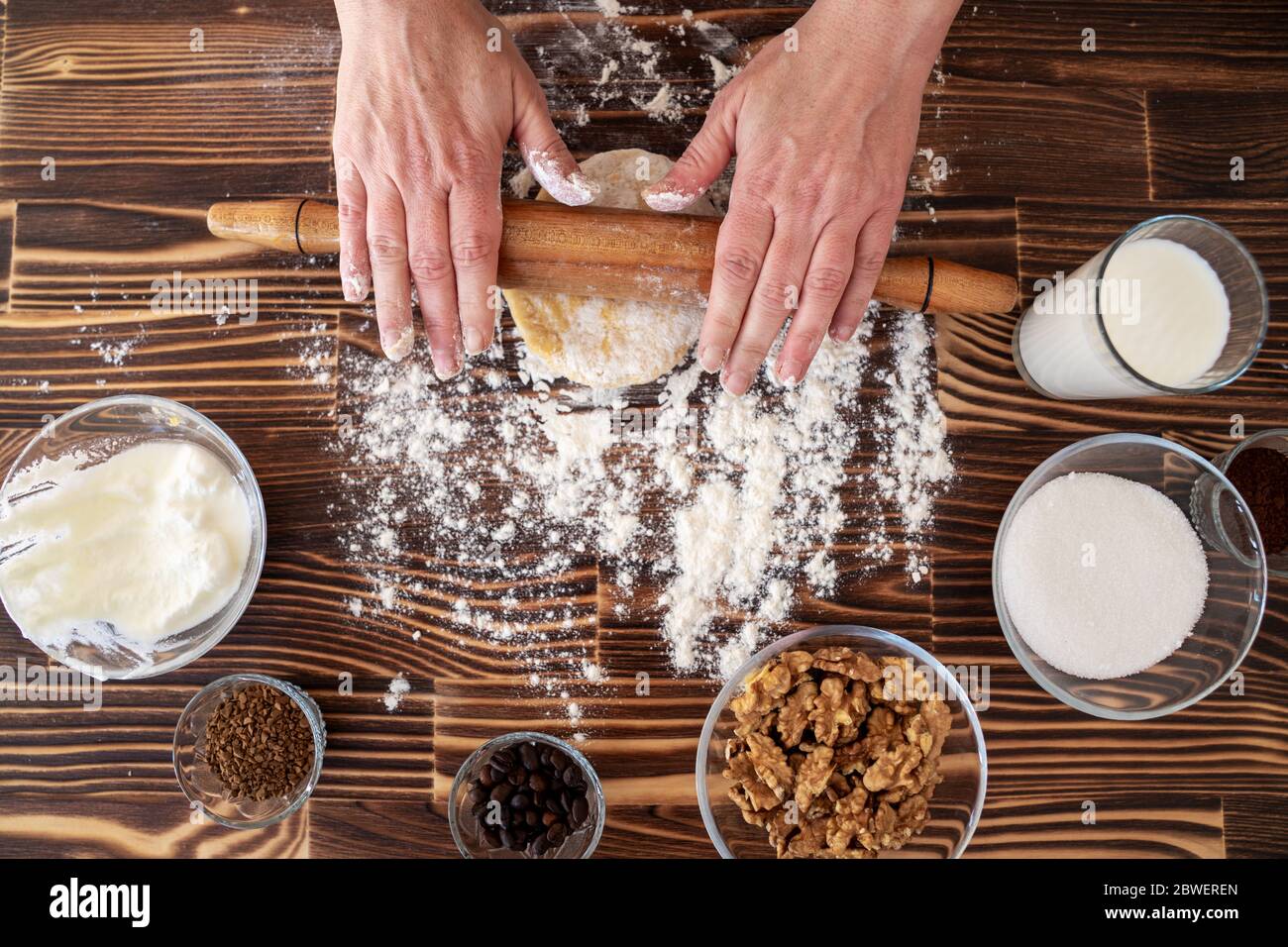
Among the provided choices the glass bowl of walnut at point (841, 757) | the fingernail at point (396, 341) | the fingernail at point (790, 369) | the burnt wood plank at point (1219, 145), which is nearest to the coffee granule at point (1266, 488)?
the burnt wood plank at point (1219, 145)

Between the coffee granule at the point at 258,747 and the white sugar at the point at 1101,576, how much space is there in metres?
1.27

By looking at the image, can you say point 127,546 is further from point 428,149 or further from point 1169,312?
point 1169,312

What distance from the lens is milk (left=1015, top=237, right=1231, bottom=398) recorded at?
1415 mm

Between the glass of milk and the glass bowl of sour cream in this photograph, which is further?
the glass bowl of sour cream

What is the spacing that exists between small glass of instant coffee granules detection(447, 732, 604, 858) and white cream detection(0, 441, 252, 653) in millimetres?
549

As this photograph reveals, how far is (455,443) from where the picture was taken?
64.2 inches

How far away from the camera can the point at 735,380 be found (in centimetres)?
150

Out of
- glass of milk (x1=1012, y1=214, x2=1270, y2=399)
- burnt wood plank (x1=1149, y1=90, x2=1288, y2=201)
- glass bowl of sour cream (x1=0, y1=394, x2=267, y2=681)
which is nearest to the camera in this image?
glass of milk (x1=1012, y1=214, x2=1270, y2=399)

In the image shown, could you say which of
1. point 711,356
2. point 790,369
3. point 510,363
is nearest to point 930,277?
point 790,369

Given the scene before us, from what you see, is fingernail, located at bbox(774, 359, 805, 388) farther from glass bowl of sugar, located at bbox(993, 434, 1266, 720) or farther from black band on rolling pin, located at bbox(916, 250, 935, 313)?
glass bowl of sugar, located at bbox(993, 434, 1266, 720)

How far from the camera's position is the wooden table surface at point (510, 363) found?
5.17ft

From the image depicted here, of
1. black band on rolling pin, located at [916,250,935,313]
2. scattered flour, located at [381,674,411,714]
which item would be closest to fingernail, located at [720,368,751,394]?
black band on rolling pin, located at [916,250,935,313]

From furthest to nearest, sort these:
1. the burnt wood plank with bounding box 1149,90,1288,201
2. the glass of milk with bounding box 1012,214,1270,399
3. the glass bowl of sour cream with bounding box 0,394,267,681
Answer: the burnt wood plank with bounding box 1149,90,1288,201 → the glass bowl of sour cream with bounding box 0,394,267,681 → the glass of milk with bounding box 1012,214,1270,399

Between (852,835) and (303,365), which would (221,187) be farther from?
(852,835)
